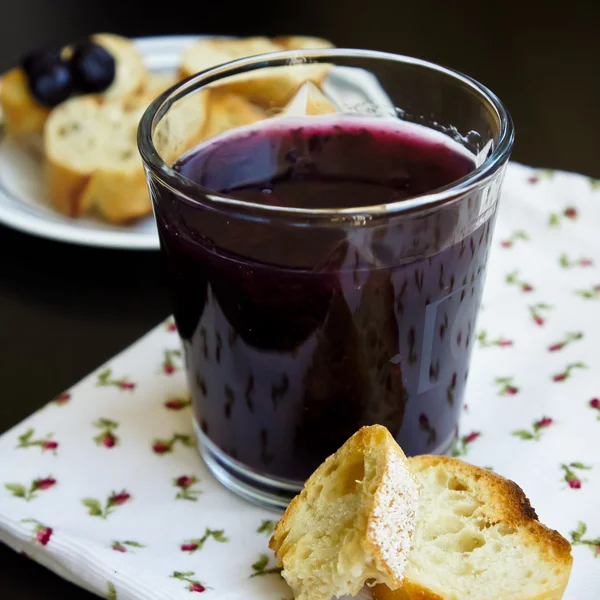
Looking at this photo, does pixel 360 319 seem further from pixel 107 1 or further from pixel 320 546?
pixel 107 1

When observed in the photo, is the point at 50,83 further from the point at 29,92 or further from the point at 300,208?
the point at 300,208

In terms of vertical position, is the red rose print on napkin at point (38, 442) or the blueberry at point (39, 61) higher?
the blueberry at point (39, 61)

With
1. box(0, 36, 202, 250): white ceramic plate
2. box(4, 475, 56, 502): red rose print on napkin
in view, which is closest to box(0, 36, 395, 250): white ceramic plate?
box(0, 36, 202, 250): white ceramic plate

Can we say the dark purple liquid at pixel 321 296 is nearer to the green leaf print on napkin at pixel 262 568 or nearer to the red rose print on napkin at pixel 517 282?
the green leaf print on napkin at pixel 262 568

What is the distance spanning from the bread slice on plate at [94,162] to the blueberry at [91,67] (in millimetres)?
32

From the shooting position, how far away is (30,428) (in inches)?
40.2

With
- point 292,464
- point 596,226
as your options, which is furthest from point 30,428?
point 596,226

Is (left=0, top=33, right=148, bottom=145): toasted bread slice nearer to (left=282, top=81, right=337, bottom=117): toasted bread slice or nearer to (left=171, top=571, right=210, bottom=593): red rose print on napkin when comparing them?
(left=282, top=81, right=337, bottom=117): toasted bread slice

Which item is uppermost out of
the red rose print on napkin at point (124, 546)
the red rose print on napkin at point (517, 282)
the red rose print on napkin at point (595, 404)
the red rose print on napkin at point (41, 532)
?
the red rose print on napkin at point (41, 532)

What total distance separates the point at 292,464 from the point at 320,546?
15 cm

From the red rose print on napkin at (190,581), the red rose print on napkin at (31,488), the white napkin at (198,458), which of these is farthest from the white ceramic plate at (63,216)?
the red rose print on napkin at (190,581)

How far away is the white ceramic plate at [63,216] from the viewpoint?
1007 millimetres

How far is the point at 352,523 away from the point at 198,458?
0.31m

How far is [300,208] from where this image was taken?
2.34 ft
